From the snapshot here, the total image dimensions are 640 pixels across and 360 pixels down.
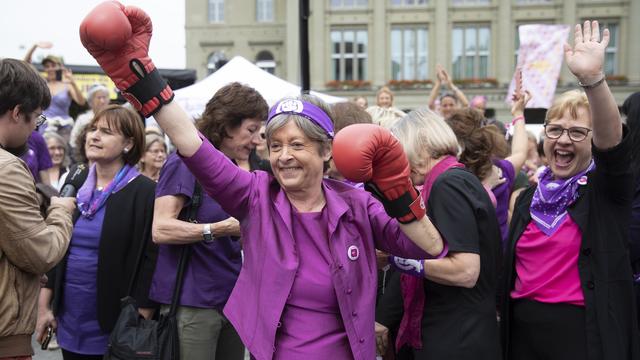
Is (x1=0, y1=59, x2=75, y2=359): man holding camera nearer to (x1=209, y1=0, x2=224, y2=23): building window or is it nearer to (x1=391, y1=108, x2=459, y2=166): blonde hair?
(x1=391, y1=108, x2=459, y2=166): blonde hair

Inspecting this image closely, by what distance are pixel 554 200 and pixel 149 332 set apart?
82.9 inches

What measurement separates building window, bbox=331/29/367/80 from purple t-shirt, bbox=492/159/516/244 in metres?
28.7

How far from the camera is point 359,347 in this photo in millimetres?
2080

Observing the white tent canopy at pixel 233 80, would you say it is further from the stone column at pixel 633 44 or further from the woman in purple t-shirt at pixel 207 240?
the stone column at pixel 633 44

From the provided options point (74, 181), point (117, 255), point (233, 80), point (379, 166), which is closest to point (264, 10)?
point (233, 80)

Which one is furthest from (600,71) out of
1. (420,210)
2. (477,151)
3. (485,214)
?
(477,151)

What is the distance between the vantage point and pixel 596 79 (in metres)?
2.25

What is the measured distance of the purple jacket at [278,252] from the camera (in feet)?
6.72

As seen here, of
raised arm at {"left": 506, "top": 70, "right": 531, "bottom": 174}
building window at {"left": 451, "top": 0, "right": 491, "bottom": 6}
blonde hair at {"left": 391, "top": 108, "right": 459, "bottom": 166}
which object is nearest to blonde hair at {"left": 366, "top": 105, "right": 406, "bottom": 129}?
raised arm at {"left": 506, "top": 70, "right": 531, "bottom": 174}

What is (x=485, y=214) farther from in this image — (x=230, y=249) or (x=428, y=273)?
(x=230, y=249)

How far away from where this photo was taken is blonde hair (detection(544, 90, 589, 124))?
279 cm

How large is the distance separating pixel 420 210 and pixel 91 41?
1176 millimetres

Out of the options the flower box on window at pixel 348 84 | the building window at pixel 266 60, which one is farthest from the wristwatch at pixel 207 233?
the building window at pixel 266 60

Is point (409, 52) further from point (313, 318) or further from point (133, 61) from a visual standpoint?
point (133, 61)
